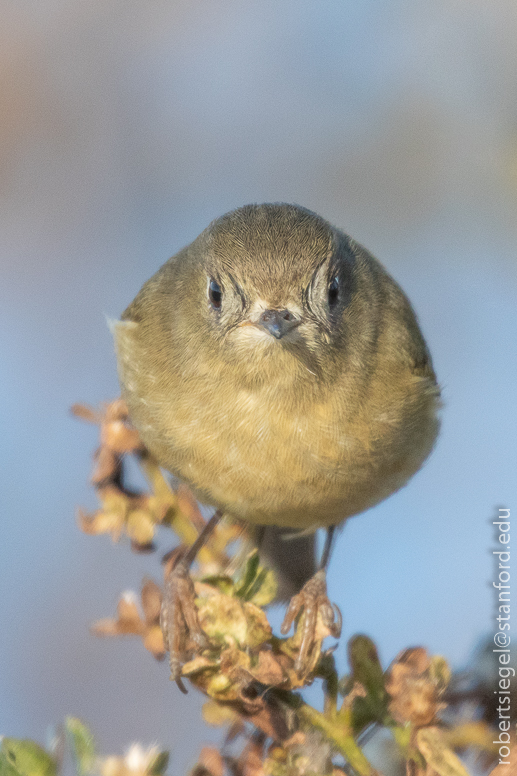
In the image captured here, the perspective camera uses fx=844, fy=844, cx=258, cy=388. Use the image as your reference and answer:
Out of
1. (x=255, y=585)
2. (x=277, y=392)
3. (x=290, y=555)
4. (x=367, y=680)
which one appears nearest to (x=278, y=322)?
(x=277, y=392)

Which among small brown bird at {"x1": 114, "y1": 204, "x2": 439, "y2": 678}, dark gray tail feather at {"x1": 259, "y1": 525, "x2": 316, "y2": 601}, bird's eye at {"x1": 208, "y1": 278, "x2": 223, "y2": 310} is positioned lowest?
dark gray tail feather at {"x1": 259, "y1": 525, "x2": 316, "y2": 601}

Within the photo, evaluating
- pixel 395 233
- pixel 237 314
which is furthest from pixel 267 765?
pixel 395 233

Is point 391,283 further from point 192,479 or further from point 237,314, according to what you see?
point 192,479

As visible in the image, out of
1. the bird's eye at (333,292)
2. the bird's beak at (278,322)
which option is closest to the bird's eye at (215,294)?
the bird's beak at (278,322)

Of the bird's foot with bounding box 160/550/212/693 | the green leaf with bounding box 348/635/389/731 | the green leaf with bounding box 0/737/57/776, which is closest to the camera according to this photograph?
the green leaf with bounding box 0/737/57/776

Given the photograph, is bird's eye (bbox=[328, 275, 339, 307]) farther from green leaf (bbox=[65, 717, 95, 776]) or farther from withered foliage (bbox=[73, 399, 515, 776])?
green leaf (bbox=[65, 717, 95, 776])

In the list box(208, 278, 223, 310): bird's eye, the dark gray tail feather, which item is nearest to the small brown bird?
box(208, 278, 223, 310): bird's eye
